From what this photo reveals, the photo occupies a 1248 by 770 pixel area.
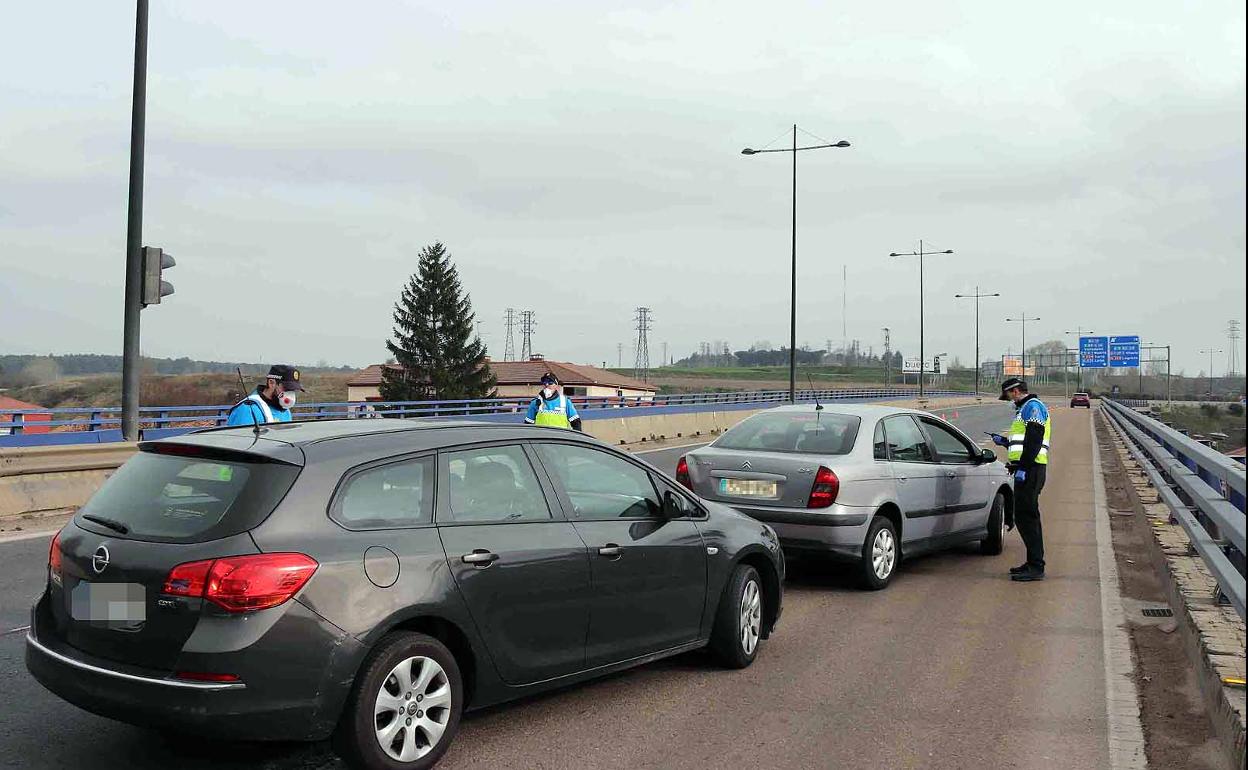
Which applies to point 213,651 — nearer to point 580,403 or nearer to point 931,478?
point 931,478

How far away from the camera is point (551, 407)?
13055 mm

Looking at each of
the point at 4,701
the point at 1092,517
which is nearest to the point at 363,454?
the point at 4,701

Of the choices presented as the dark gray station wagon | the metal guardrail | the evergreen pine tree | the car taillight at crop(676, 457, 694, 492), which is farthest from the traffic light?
the evergreen pine tree

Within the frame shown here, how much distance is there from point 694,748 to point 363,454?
190 centimetres

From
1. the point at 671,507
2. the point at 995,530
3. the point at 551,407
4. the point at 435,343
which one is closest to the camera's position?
the point at 671,507

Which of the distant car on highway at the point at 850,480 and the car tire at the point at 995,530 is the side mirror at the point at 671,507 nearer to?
the distant car on highway at the point at 850,480

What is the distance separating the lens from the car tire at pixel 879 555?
848 centimetres

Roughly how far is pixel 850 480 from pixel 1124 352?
8925cm

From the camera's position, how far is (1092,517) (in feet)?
45.3

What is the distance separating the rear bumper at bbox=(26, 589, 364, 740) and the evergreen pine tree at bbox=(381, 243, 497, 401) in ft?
→ 262

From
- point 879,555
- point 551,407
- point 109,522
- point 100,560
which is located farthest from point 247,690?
point 551,407

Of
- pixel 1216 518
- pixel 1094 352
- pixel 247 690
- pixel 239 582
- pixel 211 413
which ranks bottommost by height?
pixel 247 690

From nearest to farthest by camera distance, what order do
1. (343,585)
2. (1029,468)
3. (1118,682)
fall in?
(343,585)
(1118,682)
(1029,468)

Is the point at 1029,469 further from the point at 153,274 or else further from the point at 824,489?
the point at 153,274
